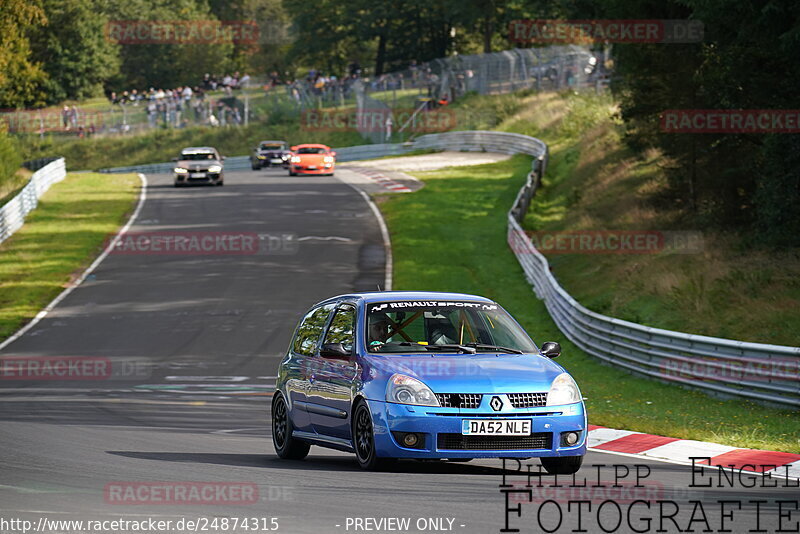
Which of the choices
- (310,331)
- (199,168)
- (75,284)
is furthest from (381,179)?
(310,331)

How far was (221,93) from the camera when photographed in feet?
317

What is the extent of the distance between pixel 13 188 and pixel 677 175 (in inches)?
1229

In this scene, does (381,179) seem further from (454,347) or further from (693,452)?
(454,347)

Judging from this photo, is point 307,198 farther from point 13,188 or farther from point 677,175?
point 677,175

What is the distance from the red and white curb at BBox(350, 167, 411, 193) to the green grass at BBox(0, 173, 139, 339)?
10504 mm

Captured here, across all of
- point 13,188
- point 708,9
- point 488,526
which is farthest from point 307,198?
point 488,526

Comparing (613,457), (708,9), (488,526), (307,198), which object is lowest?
(307,198)

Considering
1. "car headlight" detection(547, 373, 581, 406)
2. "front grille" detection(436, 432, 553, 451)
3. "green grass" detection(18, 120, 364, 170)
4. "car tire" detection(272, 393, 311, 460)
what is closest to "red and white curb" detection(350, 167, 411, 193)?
"green grass" detection(18, 120, 364, 170)

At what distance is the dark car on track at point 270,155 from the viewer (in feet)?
222

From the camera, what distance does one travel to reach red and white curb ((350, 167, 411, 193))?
53.9 m

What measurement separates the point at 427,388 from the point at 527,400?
80 centimetres

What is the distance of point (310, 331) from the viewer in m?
12.4

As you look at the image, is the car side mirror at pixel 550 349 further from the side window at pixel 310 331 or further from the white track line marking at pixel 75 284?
the white track line marking at pixel 75 284

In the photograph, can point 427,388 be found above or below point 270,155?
above
